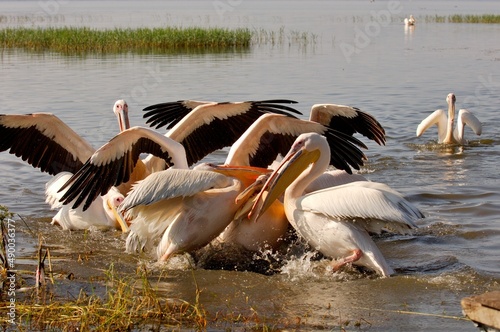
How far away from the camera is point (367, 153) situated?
30.3 feet

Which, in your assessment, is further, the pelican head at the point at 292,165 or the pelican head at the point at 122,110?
the pelican head at the point at 122,110

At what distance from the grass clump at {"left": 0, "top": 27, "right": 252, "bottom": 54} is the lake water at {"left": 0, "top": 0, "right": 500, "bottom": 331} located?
37.1 inches

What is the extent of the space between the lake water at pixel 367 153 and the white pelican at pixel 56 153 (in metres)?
0.17

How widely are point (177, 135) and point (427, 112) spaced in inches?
254

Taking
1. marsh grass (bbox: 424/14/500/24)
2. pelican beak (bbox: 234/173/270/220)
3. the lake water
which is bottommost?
the lake water

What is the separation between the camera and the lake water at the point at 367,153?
4.51 m

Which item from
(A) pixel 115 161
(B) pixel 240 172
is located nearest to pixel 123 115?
(A) pixel 115 161

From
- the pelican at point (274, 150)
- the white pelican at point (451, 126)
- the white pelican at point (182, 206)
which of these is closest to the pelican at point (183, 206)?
the white pelican at point (182, 206)

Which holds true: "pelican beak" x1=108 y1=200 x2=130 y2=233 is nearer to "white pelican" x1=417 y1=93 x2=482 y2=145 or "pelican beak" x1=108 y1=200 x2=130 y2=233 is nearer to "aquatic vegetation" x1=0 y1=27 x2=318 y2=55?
"white pelican" x1=417 y1=93 x2=482 y2=145

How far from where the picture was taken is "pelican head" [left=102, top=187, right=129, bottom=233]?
20.7ft

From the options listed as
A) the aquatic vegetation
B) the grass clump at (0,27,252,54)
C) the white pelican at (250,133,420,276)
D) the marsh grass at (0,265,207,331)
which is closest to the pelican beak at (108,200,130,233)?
the white pelican at (250,133,420,276)

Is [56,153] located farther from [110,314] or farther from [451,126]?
[451,126]

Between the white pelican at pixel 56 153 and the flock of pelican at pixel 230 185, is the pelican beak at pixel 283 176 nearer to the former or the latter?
the flock of pelican at pixel 230 185

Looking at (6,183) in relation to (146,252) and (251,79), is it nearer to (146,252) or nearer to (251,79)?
(146,252)
